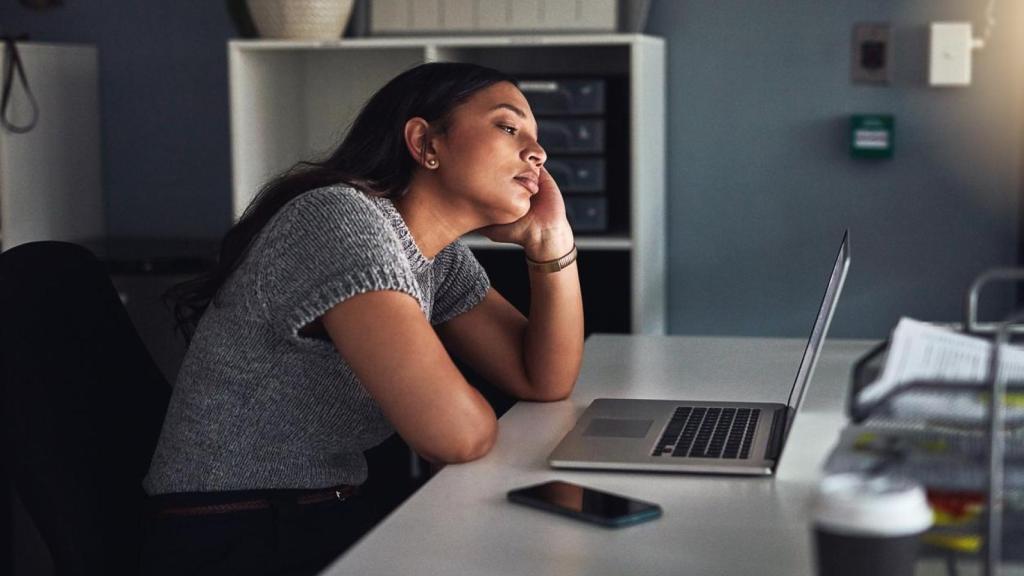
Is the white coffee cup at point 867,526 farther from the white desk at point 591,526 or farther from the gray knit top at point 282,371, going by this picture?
the gray knit top at point 282,371

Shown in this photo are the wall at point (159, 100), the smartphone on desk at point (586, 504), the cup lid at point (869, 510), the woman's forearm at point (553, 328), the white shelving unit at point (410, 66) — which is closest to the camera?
the cup lid at point (869, 510)

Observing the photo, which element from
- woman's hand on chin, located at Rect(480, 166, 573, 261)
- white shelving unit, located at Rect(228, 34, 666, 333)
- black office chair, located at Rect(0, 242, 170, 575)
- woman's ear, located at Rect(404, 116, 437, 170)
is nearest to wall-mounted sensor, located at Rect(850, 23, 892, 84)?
white shelving unit, located at Rect(228, 34, 666, 333)

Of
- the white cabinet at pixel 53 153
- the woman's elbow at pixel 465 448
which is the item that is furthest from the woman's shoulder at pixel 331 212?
the white cabinet at pixel 53 153

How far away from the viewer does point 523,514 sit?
1254 millimetres

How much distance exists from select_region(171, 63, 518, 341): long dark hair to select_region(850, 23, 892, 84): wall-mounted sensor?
151 cm

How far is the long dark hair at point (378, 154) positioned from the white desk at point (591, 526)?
0.36 metres

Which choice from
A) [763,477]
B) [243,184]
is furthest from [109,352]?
[243,184]

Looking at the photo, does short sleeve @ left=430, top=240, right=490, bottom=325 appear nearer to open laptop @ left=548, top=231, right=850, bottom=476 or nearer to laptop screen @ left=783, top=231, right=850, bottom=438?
open laptop @ left=548, top=231, right=850, bottom=476

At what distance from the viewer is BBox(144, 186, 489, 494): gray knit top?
151 cm

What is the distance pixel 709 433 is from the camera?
1556 mm

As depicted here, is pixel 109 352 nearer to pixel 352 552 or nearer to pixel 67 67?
pixel 352 552

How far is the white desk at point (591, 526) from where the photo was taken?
3.63ft

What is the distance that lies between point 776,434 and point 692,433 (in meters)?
0.10

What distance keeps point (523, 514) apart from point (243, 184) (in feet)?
6.17
